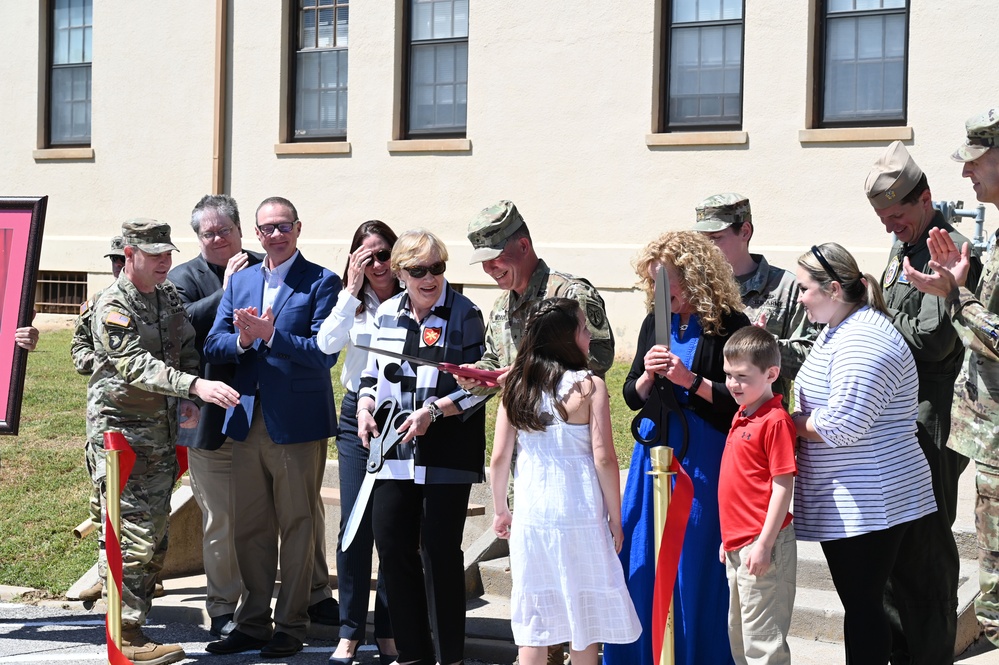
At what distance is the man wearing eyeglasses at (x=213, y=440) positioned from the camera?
6.95 metres

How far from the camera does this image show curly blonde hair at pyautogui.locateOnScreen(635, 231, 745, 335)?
534 cm

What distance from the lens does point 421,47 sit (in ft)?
49.5

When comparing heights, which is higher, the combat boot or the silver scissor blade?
the silver scissor blade

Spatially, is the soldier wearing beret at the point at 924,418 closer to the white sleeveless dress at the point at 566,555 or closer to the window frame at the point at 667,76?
the white sleeveless dress at the point at 566,555

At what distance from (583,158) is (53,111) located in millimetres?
8465

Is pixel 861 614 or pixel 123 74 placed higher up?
pixel 123 74

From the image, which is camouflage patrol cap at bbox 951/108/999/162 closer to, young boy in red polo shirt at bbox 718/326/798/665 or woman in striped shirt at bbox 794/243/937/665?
woman in striped shirt at bbox 794/243/937/665

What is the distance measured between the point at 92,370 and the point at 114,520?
6.31ft

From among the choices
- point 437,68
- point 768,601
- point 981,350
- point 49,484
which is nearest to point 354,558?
point 768,601

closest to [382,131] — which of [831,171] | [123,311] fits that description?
[831,171]

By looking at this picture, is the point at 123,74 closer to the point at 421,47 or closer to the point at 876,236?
the point at 421,47

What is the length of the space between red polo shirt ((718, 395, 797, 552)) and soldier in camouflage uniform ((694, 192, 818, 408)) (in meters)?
0.79

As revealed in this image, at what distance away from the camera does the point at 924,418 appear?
5426 mm

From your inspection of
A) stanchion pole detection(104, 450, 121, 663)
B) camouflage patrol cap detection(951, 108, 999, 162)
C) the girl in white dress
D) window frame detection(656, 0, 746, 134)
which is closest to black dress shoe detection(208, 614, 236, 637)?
stanchion pole detection(104, 450, 121, 663)
